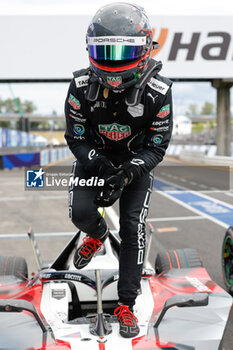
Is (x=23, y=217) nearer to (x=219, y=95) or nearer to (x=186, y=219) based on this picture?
(x=186, y=219)

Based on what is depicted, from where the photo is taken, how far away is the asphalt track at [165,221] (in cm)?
364

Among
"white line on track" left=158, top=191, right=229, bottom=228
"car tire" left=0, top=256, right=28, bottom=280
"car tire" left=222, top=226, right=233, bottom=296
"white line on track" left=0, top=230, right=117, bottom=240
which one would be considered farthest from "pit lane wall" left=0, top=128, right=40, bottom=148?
"car tire" left=222, top=226, right=233, bottom=296

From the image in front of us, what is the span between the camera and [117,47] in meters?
2.30

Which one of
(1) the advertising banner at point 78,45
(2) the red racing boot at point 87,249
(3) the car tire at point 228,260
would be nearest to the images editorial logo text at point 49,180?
(2) the red racing boot at point 87,249

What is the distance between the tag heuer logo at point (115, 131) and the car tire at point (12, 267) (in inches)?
64.6

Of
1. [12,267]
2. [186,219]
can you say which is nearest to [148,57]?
[12,267]

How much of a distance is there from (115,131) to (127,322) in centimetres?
117

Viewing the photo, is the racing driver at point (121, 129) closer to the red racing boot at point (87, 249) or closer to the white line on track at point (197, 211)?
the red racing boot at point (87, 249)

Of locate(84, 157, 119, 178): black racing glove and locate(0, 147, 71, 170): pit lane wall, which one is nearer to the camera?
locate(84, 157, 119, 178): black racing glove

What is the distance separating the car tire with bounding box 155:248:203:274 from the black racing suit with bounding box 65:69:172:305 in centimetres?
116

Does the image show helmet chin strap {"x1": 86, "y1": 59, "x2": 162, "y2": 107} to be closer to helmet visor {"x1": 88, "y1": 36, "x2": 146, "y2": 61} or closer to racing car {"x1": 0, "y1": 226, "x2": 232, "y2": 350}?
helmet visor {"x1": 88, "y1": 36, "x2": 146, "y2": 61}

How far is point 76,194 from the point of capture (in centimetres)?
266

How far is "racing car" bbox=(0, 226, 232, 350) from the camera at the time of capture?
2393mm

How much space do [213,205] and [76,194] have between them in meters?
6.84
